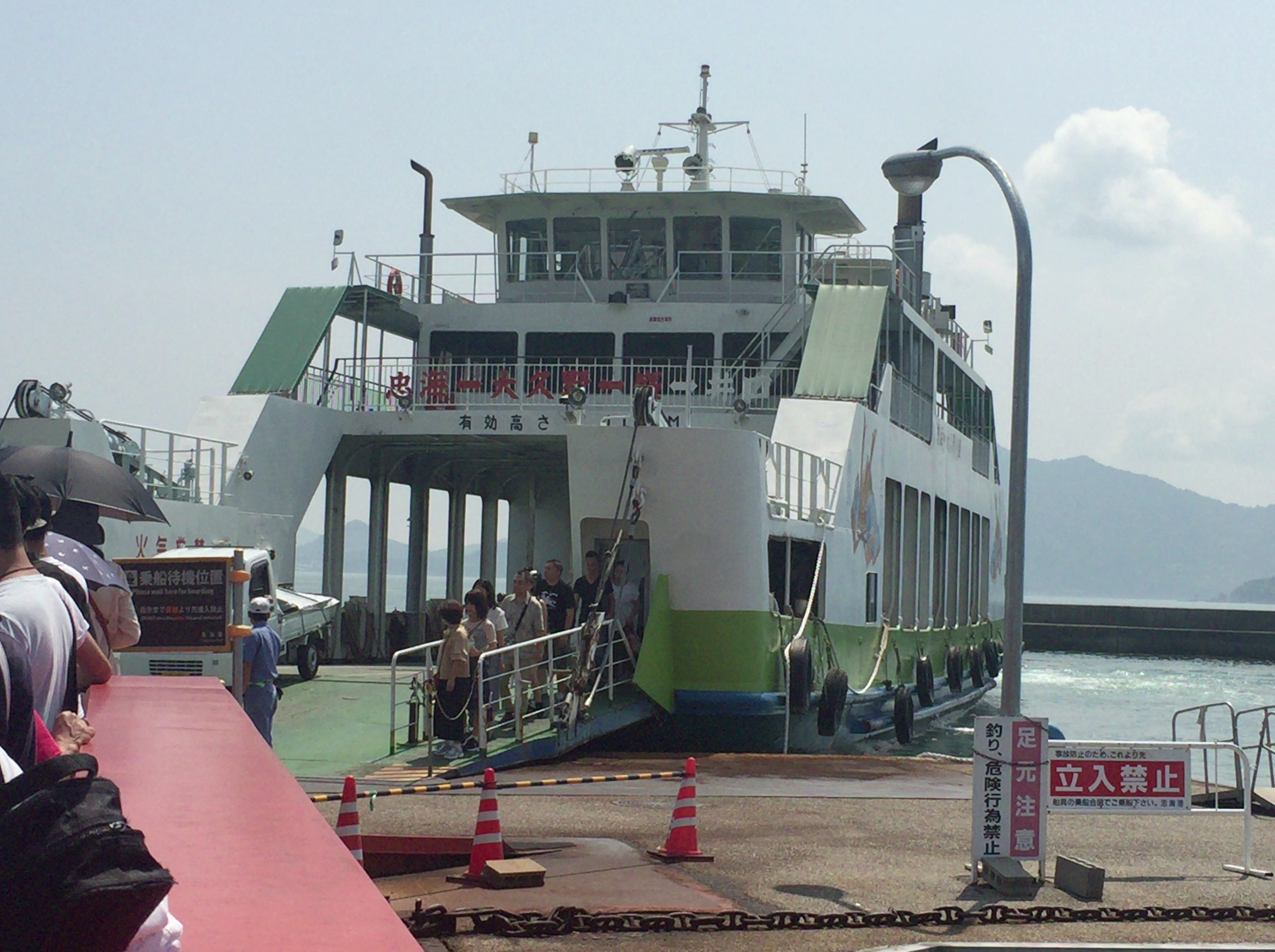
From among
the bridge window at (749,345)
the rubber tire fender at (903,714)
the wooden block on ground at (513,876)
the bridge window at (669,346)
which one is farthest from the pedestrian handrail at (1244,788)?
the bridge window at (669,346)

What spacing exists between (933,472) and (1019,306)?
1581cm

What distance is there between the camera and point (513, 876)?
8.12m

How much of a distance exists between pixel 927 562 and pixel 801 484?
806 centimetres

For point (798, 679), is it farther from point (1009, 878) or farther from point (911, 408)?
point (911, 408)

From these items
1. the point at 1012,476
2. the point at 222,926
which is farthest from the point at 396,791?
the point at 222,926

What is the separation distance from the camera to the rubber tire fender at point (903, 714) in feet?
65.7

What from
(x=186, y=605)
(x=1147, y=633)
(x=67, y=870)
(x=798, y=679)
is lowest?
(x=1147, y=633)

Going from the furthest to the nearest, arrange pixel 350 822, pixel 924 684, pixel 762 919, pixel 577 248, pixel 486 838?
pixel 577 248 < pixel 924 684 < pixel 486 838 < pixel 350 822 < pixel 762 919

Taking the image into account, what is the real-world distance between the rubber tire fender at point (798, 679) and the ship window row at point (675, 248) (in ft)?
30.0

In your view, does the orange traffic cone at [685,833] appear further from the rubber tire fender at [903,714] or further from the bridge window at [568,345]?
the bridge window at [568,345]

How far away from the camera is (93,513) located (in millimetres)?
8492

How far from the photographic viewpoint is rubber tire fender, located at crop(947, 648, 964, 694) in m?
26.1

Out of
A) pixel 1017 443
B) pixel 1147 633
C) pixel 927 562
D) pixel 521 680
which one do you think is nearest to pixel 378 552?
pixel 927 562

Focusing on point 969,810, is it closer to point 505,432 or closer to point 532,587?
point 532,587
